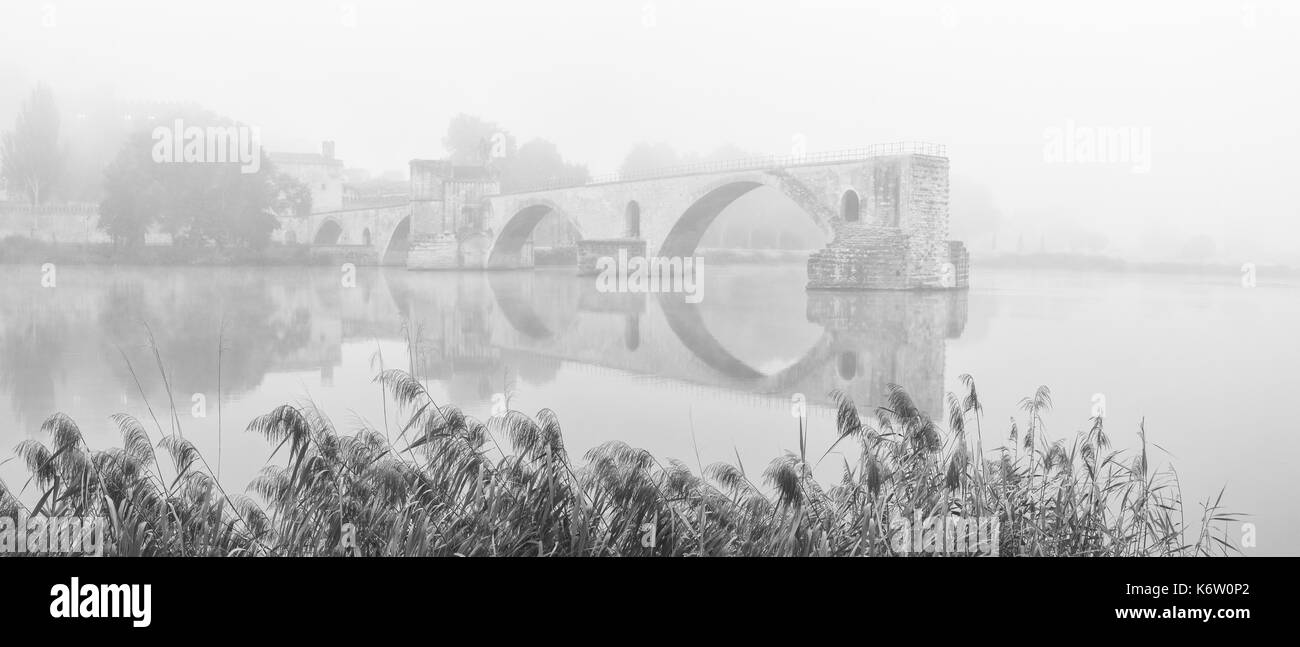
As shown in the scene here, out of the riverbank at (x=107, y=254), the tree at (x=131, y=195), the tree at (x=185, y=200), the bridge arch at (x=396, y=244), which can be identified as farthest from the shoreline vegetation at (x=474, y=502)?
the bridge arch at (x=396, y=244)

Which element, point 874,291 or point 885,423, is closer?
point 885,423

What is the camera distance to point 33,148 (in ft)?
126

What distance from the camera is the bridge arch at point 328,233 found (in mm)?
54719

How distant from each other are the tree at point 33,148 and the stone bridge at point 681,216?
415 inches

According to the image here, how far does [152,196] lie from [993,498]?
3438 centimetres

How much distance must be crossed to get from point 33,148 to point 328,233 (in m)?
18.6

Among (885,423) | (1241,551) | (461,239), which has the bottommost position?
(1241,551)

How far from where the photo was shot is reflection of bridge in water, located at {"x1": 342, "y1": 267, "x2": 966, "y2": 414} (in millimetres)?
11352

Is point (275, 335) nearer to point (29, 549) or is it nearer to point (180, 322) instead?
point (180, 322)

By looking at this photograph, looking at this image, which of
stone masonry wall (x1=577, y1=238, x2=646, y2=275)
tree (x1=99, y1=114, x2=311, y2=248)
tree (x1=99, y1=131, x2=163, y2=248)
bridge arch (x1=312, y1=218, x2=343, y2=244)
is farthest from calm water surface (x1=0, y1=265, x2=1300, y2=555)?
bridge arch (x1=312, y1=218, x2=343, y2=244)
